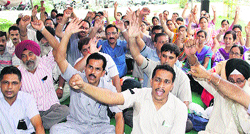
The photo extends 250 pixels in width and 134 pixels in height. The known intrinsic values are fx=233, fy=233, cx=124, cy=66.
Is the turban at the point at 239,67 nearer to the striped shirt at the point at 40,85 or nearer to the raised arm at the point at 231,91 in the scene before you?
the raised arm at the point at 231,91

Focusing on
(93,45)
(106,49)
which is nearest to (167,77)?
(93,45)

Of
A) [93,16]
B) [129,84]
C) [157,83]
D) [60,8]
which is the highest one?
[60,8]

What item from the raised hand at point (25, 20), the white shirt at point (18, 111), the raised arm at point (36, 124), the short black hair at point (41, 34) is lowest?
the raised arm at point (36, 124)

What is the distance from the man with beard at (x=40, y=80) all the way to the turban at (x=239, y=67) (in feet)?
6.60

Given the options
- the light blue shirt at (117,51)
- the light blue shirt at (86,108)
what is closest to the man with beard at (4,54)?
the light blue shirt at (117,51)

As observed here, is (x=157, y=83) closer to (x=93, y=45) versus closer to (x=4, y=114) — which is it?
(x=93, y=45)

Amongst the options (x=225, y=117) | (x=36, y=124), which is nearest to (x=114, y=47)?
(x=36, y=124)

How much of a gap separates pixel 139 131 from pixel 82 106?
72 centimetres

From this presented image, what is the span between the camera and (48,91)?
299 cm

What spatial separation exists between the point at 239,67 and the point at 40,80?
7.44ft

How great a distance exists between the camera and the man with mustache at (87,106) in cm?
236

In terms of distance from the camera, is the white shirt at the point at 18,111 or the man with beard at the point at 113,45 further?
the man with beard at the point at 113,45

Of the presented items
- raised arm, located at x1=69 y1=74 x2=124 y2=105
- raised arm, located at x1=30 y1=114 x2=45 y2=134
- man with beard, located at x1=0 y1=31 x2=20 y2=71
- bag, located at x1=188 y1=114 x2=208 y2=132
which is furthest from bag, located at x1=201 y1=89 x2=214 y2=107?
man with beard, located at x1=0 y1=31 x2=20 y2=71

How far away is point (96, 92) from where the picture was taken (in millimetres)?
1777
